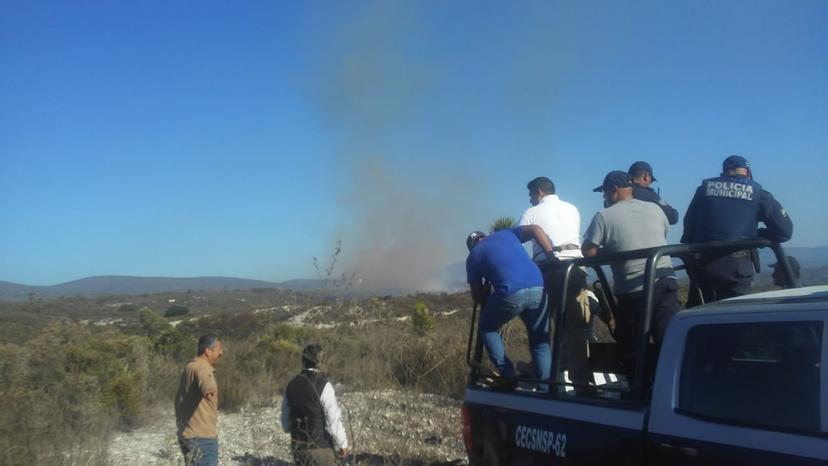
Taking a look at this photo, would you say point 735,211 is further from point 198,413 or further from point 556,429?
point 198,413

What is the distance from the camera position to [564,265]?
442 cm

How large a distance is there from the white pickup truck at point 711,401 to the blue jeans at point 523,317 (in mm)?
929

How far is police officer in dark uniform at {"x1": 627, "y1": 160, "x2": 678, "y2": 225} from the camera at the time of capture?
18.6ft

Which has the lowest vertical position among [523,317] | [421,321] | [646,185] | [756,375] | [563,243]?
[421,321]

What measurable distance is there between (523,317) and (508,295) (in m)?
0.28

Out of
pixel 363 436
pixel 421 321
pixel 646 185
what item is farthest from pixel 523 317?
pixel 421 321

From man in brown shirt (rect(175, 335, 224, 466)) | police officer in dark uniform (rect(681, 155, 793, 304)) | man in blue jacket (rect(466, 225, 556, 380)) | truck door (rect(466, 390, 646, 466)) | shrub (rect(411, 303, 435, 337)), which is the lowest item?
man in brown shirt (rect(175, 335, 224, 466))

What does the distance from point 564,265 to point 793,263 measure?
5.10 ft

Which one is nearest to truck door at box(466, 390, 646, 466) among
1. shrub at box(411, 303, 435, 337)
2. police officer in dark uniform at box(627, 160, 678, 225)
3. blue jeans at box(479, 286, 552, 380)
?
blue jeans at box(479, 286, 552, 380)

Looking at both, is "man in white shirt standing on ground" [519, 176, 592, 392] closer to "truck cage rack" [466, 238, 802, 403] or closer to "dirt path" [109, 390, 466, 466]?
"truck cage rack" [466, 238, 802, 403]

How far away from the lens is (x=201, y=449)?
654 centimetres

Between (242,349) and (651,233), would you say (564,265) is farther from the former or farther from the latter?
(242,349)

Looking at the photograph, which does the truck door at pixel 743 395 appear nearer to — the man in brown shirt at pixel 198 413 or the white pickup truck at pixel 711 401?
the white pickup truck at pixel 711 401

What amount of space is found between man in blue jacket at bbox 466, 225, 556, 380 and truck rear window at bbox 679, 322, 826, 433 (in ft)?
5.35
